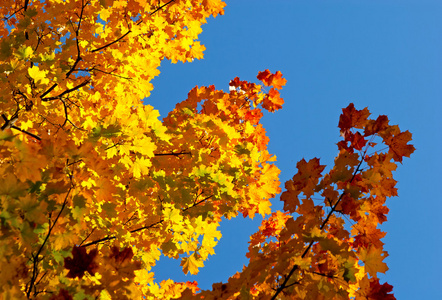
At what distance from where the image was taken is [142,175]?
3.94 meters

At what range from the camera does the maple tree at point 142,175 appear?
2.13 meters

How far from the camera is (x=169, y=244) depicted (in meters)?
3.94

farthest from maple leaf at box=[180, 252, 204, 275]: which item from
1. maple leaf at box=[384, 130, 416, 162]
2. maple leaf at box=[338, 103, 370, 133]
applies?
maple leaf at box=[384, 130, 416, 162]

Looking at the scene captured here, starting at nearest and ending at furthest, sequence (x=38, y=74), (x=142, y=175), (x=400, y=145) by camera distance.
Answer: (x=400, y=145)
(x=38, y=74)
(x=142, y=175)

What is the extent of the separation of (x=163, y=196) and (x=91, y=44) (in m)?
1.98

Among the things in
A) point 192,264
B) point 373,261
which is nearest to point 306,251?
point 373,261

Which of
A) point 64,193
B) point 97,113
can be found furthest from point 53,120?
point 64,193

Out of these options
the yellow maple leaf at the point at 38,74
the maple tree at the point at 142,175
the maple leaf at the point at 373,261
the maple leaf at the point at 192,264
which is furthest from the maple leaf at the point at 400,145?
the yellow maple leaf at the point at 38,74

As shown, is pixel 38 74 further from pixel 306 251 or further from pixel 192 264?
pixel 306 251

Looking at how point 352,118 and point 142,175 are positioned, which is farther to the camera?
point 142,175

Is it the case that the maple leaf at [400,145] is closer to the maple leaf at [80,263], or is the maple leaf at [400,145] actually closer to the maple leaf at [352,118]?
the maple leaf at [352,118]

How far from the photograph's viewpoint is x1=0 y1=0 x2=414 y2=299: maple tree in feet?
6.99

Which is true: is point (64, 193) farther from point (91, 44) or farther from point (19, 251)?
point (91, 44)

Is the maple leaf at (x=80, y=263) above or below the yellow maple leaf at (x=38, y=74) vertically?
below
